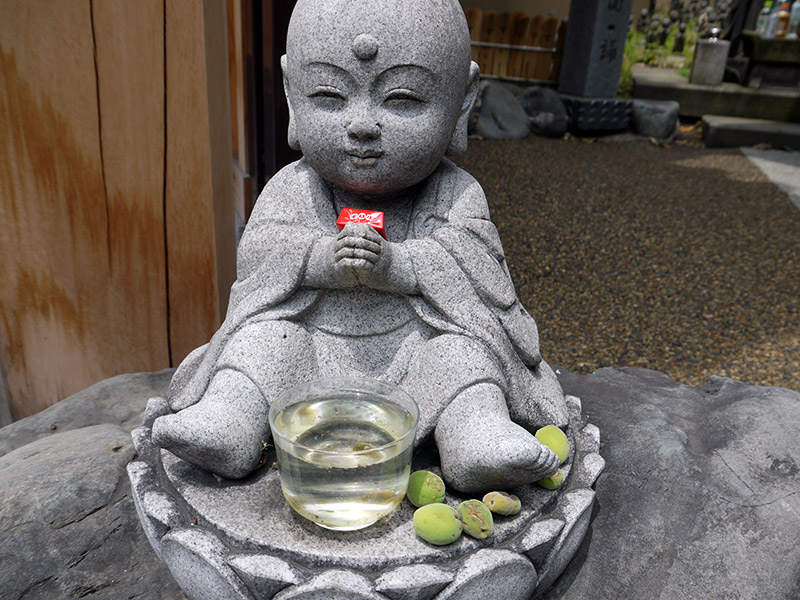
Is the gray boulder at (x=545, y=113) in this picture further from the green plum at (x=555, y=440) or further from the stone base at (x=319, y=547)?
the stone base at (x=319, y=547)

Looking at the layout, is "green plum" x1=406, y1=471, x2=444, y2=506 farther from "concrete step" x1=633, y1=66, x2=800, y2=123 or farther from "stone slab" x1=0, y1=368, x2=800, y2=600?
"concrete step" x1=633, y1=66, x2=800, y2=123

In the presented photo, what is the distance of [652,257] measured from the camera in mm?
4961

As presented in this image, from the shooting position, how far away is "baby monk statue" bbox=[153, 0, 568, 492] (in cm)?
158

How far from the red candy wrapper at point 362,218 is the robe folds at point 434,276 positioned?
75 millimetres

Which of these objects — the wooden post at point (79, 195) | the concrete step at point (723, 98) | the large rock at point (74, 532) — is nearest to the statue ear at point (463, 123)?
the wooden post at point (79, 195)

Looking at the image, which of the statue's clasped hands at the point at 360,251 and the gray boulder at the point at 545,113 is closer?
the statue's clasped hands at the point at 360,251

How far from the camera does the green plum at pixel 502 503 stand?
152cm

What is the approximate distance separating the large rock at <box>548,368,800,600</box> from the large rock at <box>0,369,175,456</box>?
1560 mm

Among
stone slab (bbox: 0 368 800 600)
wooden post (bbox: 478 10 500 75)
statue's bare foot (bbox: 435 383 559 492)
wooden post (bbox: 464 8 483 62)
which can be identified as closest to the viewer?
statue's bare foot (bbox: 435 383 559 492)

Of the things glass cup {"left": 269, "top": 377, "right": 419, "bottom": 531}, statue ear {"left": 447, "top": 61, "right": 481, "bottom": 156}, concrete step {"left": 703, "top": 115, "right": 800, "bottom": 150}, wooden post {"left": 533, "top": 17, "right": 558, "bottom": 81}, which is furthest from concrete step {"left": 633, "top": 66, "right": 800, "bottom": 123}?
glass cup {"left": 269, "top": 377, "right": 419, "bottom": 531}

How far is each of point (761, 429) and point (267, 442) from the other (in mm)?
1510

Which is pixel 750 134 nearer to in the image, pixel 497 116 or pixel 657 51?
pixel 497 116

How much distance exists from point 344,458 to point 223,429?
1.07ft

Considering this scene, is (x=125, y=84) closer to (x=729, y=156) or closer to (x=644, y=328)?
(x=644, y=328)
